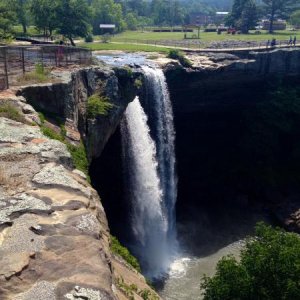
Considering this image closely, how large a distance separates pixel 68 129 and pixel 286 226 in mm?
23316

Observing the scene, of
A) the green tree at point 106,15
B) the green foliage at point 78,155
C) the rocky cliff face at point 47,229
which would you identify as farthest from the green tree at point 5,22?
the green tree at point 106,15

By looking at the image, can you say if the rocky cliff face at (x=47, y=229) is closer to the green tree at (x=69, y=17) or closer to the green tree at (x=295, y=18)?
the green tree at (x=69, y=17)

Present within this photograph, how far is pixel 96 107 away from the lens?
21953mm

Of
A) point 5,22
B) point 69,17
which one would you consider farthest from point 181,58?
point 69,17

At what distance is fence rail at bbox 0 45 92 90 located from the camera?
21266 millimetres

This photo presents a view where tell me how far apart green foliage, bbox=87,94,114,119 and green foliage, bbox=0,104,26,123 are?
24.1 ft

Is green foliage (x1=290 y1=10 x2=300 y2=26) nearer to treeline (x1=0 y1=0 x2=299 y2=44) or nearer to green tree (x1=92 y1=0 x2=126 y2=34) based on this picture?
treeline (x1=0 y1=0 x2=299 y2=44)

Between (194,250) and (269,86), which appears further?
(269,86)

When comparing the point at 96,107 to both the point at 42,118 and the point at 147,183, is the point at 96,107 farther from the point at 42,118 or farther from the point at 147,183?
the point at 147,183

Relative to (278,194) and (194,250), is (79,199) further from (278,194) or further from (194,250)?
(278,194)

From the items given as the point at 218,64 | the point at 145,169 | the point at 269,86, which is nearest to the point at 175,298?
the point at 145,169

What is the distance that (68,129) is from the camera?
18.0 m

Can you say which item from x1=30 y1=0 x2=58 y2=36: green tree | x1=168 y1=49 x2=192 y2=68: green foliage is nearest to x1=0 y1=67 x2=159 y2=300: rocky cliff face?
x1=168 y1=49 x2=192 y2=68: green foliage

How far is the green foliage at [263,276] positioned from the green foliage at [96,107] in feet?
32.4
